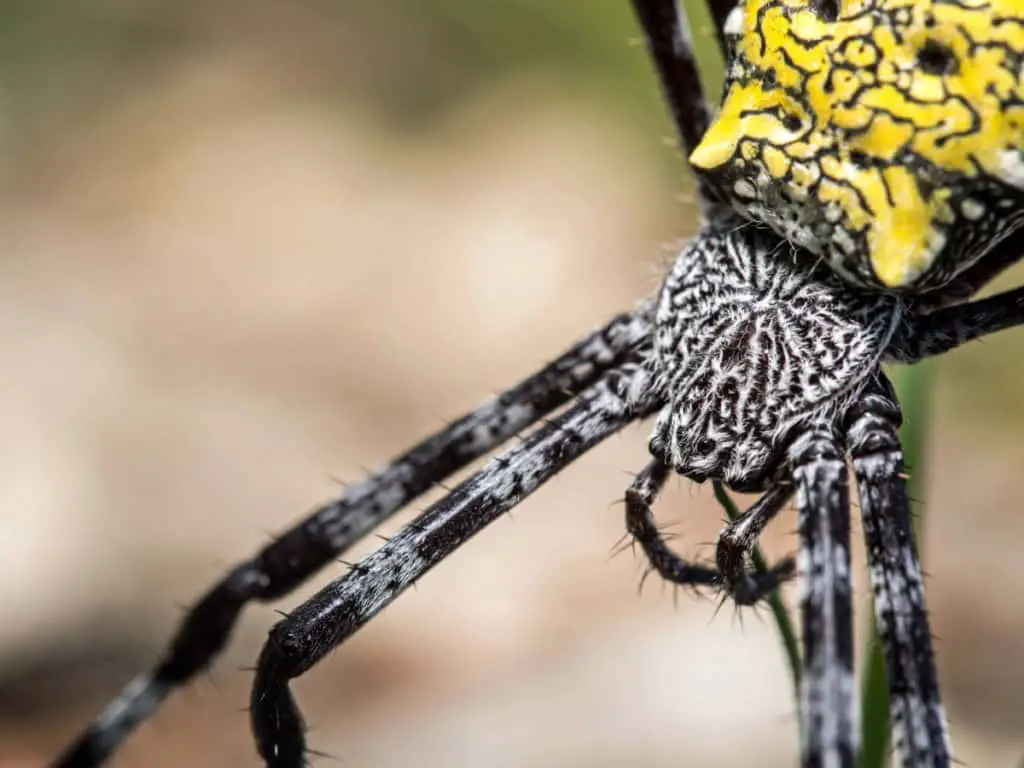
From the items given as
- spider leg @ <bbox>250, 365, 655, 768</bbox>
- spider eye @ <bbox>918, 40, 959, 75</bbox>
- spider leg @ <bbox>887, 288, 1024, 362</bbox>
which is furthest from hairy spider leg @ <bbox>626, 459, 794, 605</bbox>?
spider eye @ <bbox>918, 40, 959, 75</bbox>

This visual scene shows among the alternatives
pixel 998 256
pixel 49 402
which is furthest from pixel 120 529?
pixel 998 256

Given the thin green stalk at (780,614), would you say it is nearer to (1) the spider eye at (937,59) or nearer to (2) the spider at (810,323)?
(2) the spider at (810,323)

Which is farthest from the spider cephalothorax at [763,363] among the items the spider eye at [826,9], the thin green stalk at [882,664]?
the spider eye at [826,9]

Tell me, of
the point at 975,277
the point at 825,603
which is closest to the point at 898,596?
the point at 825,603

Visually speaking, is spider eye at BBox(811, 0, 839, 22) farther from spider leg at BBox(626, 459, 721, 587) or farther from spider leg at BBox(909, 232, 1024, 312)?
spider leg at BBox(626, 459, 721, 587)

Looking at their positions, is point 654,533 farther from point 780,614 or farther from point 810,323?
point 810,323

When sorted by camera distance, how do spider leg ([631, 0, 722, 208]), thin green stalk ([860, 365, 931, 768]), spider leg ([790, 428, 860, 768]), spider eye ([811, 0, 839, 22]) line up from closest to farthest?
spider leg ([790, 428, 860, 768])
spider eye ([811, 0, 839, 22])
thin green stalk ([860, 365, 931, 768])
spider leg ([631, 0, 722, 208])
